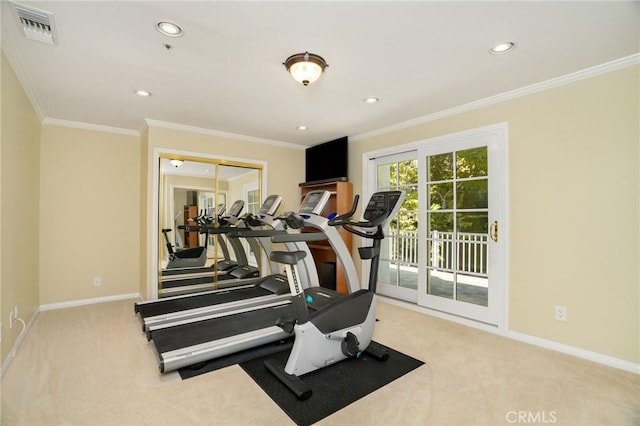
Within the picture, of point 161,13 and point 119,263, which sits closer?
point 161,13

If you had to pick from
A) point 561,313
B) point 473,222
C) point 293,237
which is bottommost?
point 561,313

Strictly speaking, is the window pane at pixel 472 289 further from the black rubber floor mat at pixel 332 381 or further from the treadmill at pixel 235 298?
the treadmill at pixel 235 298

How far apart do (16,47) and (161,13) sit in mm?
1293

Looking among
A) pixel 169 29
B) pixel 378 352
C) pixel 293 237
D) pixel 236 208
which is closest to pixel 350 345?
pixel 378 352

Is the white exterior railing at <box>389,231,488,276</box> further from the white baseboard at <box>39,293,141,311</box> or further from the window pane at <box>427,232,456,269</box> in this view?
the white baseboard at <box>39,293,141,311</box>

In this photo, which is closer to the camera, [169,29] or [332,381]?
[169,29]

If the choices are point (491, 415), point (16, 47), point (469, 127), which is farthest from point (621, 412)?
point (16, 47)

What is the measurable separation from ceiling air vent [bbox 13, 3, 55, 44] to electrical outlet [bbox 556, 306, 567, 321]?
4350 mm

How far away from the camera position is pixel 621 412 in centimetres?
185

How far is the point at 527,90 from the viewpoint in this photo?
2895mm

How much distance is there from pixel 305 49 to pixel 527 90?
216 cm

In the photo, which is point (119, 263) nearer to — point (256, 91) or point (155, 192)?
point (155, 192)

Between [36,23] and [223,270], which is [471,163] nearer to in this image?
[223,270]

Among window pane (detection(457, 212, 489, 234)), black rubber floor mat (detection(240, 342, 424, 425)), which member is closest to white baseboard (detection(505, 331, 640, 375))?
window pane (detection(457, 212, 489, 234))
